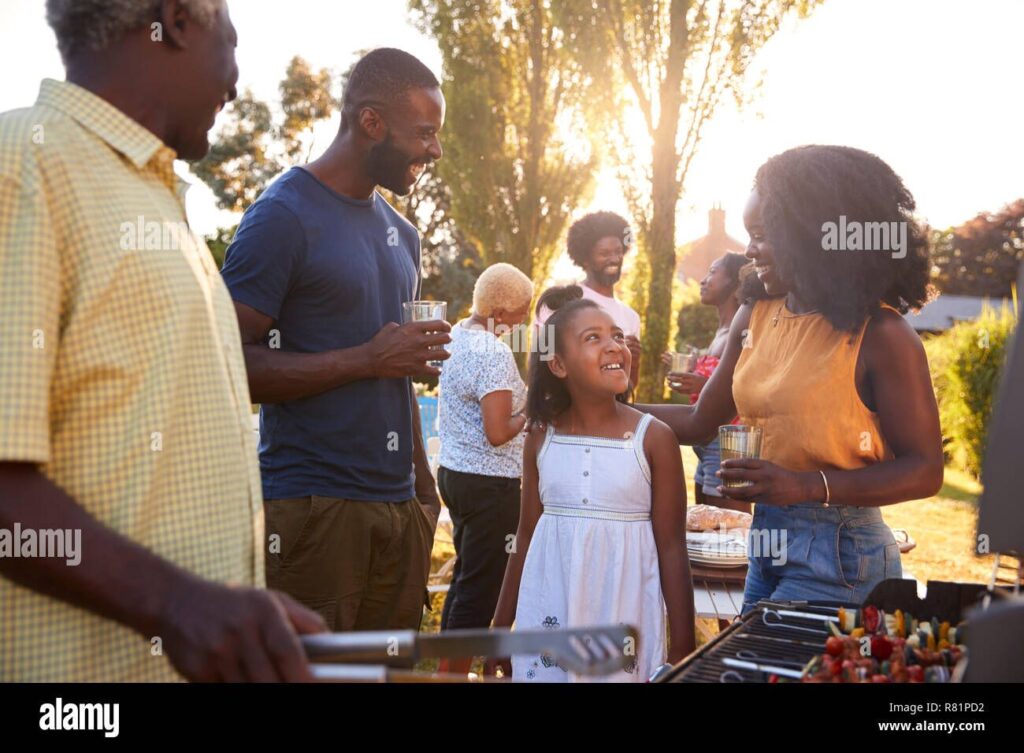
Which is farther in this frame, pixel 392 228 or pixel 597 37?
pixel 597 37

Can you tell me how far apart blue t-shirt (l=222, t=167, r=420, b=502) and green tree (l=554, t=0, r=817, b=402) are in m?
11.4

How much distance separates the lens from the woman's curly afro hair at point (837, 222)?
9.27 ft

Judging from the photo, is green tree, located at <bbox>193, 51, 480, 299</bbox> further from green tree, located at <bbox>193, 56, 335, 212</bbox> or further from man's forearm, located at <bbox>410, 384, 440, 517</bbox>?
man's forearm, located at <bbox>410, 384, 440, 517</bbox>

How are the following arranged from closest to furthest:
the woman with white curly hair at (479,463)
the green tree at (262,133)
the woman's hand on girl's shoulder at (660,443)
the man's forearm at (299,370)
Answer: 1. the man's forearm at (299,370)
2. the woman's hand on girl's shoulder at (660,443)
3. the woman with white curly hair at (479,463)
4. the green tree at (262,133)

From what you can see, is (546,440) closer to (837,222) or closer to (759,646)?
(837,222)

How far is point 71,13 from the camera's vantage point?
Result: 4.88 ft

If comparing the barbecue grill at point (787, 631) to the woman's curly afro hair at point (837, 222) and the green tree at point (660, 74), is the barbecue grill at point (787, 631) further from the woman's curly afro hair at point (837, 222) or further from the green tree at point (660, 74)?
the green tree at point (660, 74)

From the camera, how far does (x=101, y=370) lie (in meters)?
1.35

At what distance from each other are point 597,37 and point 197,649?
1418cm

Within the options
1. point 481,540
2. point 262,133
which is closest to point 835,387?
point 481,540

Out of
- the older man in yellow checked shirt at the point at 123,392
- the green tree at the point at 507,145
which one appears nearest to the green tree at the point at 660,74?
the green tree at the point at 507,145
